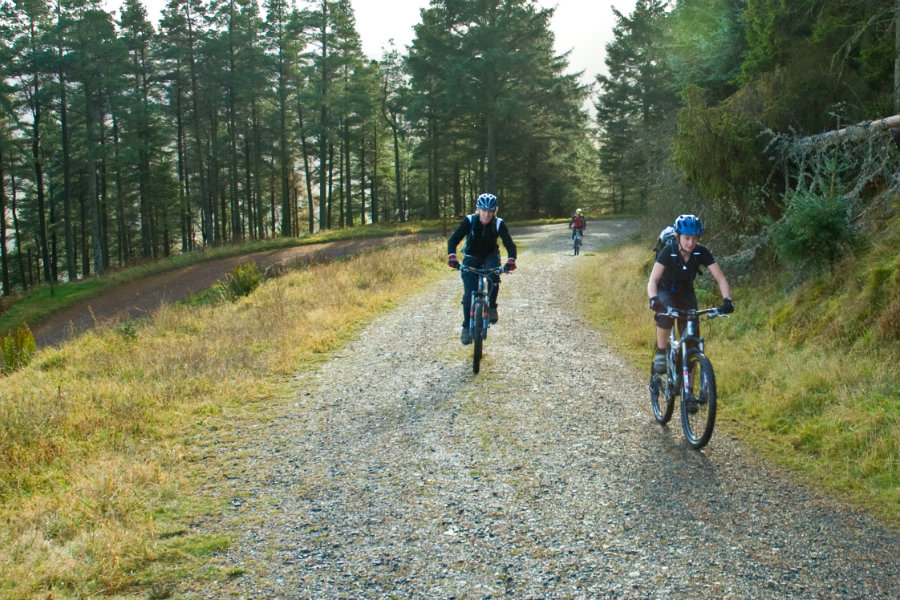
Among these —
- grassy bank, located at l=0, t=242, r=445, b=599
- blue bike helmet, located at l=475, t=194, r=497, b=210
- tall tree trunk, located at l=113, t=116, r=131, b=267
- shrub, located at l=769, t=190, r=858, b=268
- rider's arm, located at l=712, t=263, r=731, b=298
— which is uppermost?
tall tree trunk, located at l=113, t=116, r=131, b=267

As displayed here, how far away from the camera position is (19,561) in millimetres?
3801

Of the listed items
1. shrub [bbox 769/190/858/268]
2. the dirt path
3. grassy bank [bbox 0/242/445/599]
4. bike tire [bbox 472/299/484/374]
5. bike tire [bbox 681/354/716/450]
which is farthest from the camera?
the dirt path

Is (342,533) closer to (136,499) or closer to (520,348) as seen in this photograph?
(136,499)

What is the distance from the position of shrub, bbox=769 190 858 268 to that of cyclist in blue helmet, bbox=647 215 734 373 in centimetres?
378

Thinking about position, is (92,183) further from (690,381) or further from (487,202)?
(690,381)

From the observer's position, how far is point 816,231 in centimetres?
876

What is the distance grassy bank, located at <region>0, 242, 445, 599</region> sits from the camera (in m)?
3.86

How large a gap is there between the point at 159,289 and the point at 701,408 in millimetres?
24058

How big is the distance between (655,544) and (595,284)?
12.8m

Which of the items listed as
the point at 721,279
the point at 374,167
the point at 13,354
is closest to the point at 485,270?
the point at 721,279

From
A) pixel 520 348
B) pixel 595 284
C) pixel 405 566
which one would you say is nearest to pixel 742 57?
pixel 595 284

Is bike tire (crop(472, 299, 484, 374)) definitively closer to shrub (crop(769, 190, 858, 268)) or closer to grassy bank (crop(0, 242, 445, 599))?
grassy bank (crop(0, 242, 445, 599))

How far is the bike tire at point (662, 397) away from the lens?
239 inches

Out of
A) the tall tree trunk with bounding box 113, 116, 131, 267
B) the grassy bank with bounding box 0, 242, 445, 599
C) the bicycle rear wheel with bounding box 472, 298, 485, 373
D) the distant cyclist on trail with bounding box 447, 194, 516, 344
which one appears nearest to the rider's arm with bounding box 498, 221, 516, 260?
the distant cyclist on trail with bounding box 447, 194, 516, 344
